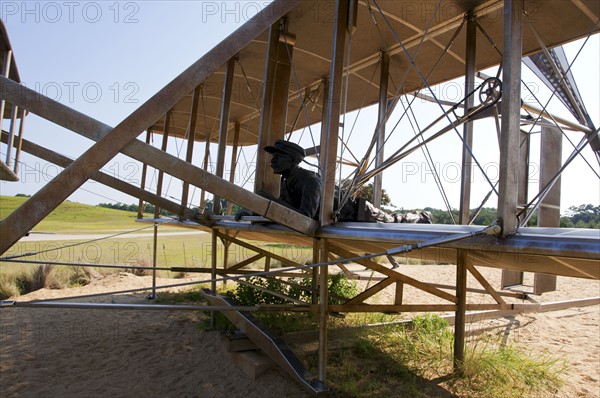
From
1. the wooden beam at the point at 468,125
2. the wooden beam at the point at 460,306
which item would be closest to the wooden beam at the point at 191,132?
the wooden beam at the point at 468,125

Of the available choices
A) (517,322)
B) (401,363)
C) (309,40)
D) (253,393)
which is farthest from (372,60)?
(517,322)

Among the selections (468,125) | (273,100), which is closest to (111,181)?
(273,100)

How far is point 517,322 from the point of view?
730 centimetres

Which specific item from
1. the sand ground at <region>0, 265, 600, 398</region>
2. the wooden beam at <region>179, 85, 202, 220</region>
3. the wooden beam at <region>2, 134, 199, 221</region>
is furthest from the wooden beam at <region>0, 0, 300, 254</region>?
the wooden beam at <region>179, 85, 202, 220</region>

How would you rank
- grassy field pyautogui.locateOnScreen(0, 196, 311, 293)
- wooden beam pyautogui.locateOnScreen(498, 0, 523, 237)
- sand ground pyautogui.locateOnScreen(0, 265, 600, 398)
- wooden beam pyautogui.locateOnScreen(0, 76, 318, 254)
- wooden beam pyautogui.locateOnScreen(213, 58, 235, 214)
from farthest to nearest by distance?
grassy field pyautogui.locateOnScreen(0, 196, 311, 293) < wooden beam pyautogui.locateOnScreen(213, 58, 235, 214) < sand ground pyautogui.locateOnScreen(0, 265, 600, 398) < wooden beam pyautogui.locateOnScreen(498, 0, 523, 237) < wooden beam pyautogui.locateOnScreen(0, 76, 318, 254)

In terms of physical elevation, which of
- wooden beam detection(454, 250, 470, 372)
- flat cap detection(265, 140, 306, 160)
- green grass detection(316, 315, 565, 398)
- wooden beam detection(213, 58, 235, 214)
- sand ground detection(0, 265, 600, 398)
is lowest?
sand ground detection(0, 265, 600, 398)

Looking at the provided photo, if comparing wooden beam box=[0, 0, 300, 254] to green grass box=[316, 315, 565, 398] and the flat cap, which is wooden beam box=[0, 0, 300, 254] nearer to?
the flat cap

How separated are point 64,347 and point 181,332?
1.73m

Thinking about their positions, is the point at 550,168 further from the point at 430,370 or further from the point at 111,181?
the point at 111,181

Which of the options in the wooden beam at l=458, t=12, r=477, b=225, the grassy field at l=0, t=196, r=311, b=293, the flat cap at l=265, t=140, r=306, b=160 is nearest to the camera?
the flat cap at l=265, t=140, r=306, b=160

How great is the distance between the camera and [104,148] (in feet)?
7.51

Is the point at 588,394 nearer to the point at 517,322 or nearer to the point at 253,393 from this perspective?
the point at 517,322

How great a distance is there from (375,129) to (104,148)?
11.6 ft

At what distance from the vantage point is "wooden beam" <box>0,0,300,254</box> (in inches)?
82.1
